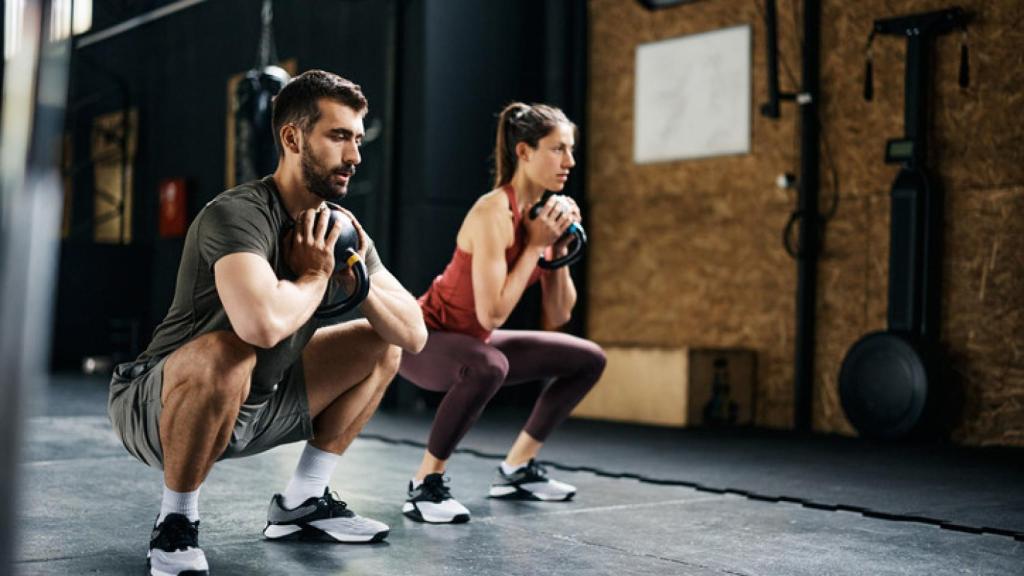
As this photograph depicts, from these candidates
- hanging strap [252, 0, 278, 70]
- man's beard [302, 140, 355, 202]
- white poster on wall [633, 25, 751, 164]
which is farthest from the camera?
hanging strap [252, 0, 278, 70]

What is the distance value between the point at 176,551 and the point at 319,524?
0.46 m

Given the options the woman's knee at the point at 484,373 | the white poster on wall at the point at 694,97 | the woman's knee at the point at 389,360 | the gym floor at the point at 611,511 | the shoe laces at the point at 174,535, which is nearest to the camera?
the shoe laces at the point at 174,535

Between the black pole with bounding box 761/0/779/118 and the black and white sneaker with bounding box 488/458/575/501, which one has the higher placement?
the black pole with bounding box 761/0/779/118

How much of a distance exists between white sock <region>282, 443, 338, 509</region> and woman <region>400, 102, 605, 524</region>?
38 centimetres

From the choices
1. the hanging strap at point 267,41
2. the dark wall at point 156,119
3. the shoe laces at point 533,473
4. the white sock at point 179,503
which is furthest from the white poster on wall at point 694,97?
the white sock at point 179,503

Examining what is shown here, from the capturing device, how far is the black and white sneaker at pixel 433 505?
284cm

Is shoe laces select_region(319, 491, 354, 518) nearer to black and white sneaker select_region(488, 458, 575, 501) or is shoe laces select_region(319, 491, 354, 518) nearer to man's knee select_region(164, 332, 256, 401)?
man's knee select_region(164, 332, 256, 401)

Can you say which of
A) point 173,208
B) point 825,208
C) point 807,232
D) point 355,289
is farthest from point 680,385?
point 173,208

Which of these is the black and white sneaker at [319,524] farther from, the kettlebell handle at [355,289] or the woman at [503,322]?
the kettlebell handle at [355,289]

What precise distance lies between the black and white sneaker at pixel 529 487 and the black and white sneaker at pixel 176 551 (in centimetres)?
126

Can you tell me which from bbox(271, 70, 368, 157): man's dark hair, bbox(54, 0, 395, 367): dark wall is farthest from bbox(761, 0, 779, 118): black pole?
bbox(271, 70, 368, 157): man's dark hair

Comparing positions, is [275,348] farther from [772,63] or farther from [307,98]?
[772,63]

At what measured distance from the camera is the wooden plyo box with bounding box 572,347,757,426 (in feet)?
17.9

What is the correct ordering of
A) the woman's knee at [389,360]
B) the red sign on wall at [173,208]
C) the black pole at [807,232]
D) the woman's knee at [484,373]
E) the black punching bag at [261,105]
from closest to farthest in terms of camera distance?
the woman's knee at [389,360] → the woman's knee at [484,373] → the black pole at [807,232] → the black punching bag at [261,105] → the red sign on wall at [173,208]
